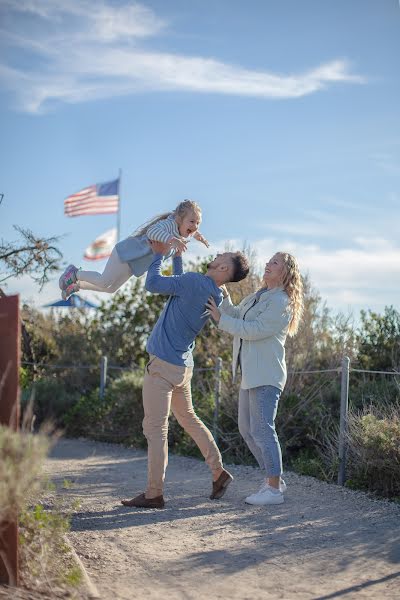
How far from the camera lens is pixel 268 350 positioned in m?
6.73

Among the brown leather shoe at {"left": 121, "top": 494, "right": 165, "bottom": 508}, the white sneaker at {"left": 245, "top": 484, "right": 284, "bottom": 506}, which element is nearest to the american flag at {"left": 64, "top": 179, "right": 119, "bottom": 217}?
the white sneaker at {"left": 245, "top": 484, "right": 284, "bottom": 506}

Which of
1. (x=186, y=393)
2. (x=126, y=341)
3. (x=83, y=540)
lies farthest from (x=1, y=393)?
(x=126, y=341)

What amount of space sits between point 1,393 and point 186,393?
2.61 meters

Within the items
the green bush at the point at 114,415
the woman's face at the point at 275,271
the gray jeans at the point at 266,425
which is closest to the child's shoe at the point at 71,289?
the woman's face at the point at 275,271

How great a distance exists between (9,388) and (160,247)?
2.32m

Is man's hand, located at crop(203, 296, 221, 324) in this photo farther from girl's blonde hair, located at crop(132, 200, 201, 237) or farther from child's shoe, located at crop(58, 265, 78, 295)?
child's shoe, located at crop(58, 265, 78, 295)

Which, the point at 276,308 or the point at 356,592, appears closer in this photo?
the point at 356,592

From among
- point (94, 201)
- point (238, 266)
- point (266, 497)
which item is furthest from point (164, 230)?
point (94, 201)

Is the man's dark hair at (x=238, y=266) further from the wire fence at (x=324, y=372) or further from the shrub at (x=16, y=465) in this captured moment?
the shrub at (x=16, y=465)

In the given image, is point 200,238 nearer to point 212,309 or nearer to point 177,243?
point 177,243

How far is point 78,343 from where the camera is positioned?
15648 mm

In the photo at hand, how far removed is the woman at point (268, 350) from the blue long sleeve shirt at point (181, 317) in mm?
324

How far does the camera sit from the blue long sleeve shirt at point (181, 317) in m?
6.29

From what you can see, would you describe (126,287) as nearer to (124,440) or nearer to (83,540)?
(124,440)
